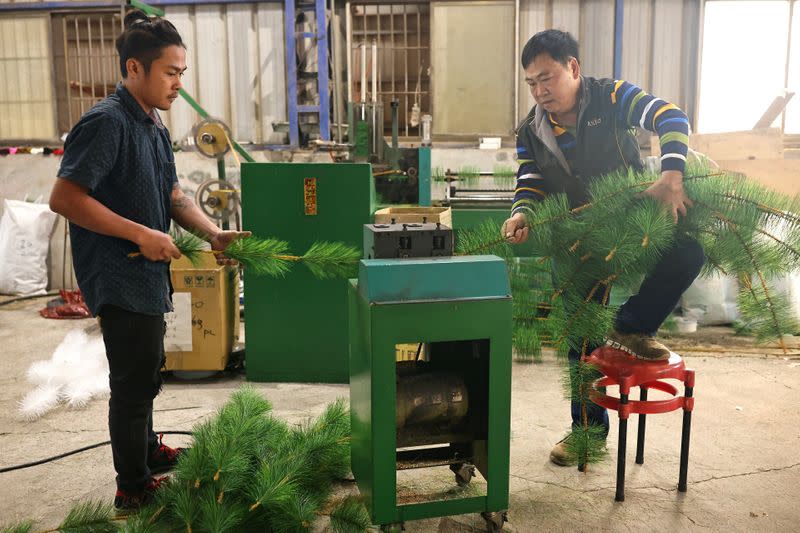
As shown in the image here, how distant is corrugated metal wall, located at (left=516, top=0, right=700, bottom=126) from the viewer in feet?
17.3

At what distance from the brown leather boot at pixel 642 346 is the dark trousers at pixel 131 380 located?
1402 millimetres

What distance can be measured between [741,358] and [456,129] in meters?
2.94

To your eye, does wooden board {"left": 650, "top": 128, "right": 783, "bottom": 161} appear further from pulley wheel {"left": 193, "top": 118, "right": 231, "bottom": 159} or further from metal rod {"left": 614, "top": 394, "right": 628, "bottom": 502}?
pulley wheel {"left": 193, "top": 118, "right": 231, "bottom": 159}

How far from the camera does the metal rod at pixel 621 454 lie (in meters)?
1.98

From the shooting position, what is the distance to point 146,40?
1.71 meters

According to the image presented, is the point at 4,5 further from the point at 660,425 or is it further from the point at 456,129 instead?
the point at 660,425

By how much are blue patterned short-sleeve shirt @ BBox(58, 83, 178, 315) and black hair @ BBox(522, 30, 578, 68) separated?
1218mm

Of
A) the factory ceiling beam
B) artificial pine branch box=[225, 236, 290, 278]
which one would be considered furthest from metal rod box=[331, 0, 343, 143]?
artificial pine branch box=[225, 236, 290, 278]

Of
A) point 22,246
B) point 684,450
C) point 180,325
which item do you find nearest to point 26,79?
point 22,246

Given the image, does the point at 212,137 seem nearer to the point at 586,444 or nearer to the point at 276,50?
the point at 276,50

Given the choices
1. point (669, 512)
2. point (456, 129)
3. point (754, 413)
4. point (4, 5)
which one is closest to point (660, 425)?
point (754, 413)

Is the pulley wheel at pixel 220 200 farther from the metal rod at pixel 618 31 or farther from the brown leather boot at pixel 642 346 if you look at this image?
the metal rod at pixel 618 31

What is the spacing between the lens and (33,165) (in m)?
5.58

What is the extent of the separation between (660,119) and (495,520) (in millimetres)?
→ 1247
